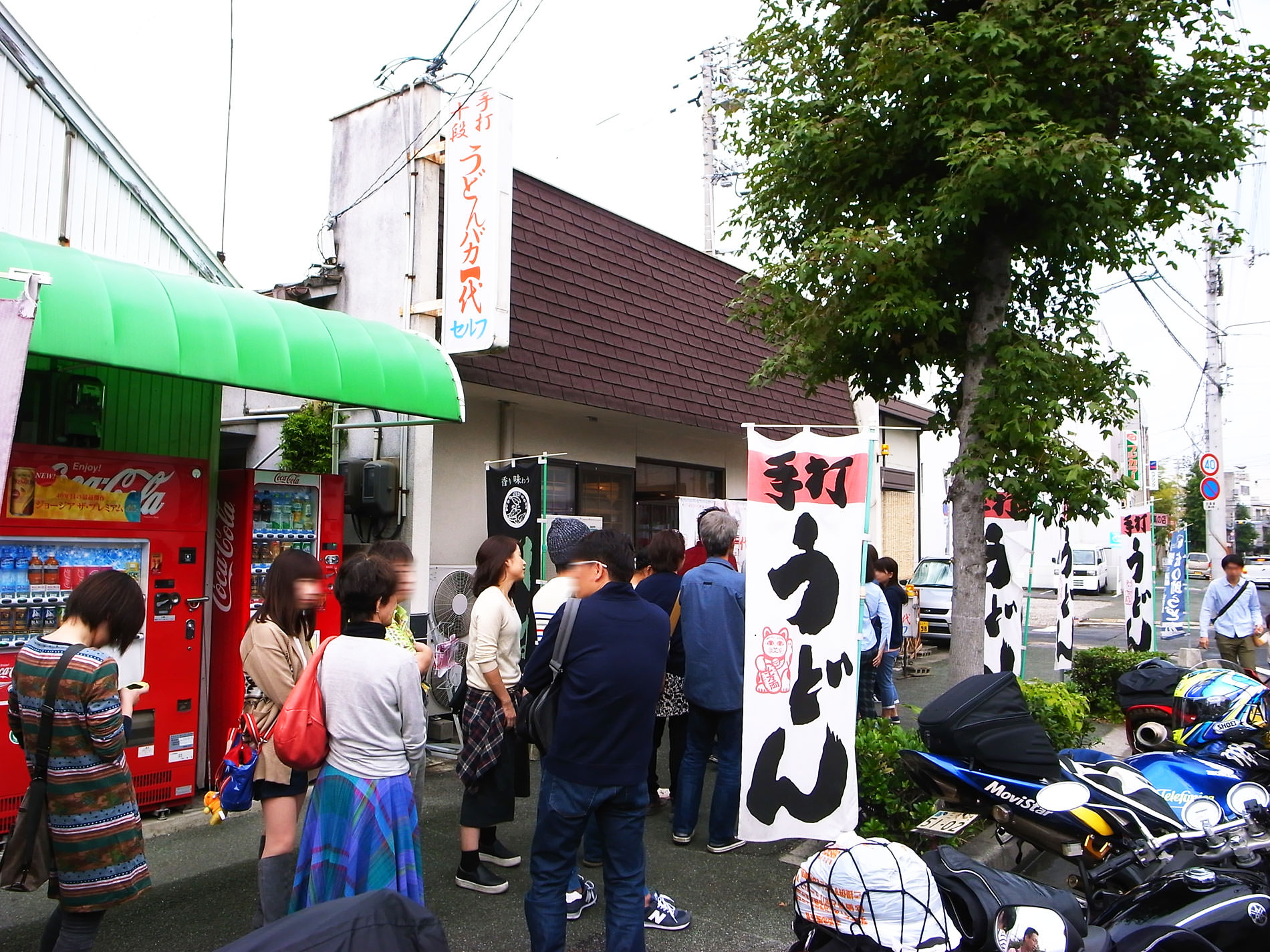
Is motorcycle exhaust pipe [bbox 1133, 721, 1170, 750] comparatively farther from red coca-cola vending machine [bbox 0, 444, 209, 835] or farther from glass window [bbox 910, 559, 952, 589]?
glass window [bbox 910, 559, 952, 589]

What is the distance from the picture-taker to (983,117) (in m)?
5.71

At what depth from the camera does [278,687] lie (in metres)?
3.92

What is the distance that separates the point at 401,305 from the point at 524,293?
1.24m

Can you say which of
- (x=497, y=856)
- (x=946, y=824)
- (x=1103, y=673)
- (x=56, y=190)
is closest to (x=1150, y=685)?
(x=946, y=824)

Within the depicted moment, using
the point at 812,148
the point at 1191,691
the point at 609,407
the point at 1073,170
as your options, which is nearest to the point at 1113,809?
the point at 1191,691

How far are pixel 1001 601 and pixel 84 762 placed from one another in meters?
8.17

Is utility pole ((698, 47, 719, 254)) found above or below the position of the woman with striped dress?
above

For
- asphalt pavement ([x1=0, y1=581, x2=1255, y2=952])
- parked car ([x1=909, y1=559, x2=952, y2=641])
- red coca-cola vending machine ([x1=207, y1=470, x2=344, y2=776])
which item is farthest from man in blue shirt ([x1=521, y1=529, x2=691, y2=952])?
parked car ([x1=909, y1=559, x2=952, y2=641])

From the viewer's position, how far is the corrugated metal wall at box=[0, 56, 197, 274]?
5934 mm

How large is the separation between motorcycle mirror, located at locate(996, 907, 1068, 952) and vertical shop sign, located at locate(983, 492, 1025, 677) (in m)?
6.01

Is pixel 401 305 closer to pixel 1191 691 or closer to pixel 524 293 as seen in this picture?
pixel 524 293

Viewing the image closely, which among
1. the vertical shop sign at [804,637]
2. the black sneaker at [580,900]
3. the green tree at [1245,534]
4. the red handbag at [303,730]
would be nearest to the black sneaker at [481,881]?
the black sneaker at [580,900]

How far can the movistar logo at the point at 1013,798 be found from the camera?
4059 millimetres

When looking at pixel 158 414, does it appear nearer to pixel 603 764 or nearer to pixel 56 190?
pixel 56 190
